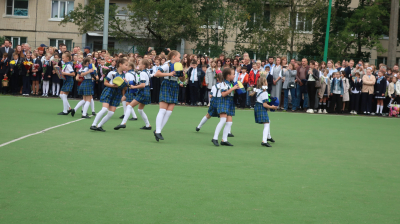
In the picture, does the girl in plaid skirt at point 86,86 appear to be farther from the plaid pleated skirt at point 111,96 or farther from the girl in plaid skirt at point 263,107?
the girl in plaid skirt at point 263,107

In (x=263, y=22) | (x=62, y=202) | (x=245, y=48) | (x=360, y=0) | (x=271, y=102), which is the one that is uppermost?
(x=360, y=0)

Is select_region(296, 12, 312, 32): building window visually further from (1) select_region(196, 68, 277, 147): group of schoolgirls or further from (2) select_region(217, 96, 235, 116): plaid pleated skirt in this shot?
(2) select_region(217, 96, 235, 116): plaid pleated skirt

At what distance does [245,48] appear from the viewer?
93.9 feet

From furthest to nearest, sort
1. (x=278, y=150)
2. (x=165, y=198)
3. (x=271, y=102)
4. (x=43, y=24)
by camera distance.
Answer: (x=43, y=24) → (x=271, y=102) → (x=278, y=150) → (x=165, y=198)

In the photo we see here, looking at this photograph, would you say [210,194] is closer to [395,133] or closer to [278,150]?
[278,150]

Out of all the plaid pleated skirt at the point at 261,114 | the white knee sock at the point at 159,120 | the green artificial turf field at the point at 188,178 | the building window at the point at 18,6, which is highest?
the building window at the point at 18,6

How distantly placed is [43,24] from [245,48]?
19289 millimetres

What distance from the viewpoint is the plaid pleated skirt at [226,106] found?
8.91 meters

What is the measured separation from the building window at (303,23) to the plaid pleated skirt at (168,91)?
2221cm

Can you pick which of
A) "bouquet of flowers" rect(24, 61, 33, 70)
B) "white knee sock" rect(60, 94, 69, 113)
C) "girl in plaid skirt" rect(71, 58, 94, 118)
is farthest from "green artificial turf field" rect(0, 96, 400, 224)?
"bouquet of flowers" rect(24, 61, 33, 70)

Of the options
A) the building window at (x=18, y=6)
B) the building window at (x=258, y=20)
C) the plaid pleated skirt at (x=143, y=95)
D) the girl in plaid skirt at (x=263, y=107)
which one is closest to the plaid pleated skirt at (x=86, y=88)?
the plaid pleated skirt at (x=143, y=95)

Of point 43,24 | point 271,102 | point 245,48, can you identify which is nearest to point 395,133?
point 271,102

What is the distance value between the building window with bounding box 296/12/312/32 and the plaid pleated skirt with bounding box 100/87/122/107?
22015mm

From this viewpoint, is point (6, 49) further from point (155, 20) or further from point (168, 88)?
point (168, 88)
